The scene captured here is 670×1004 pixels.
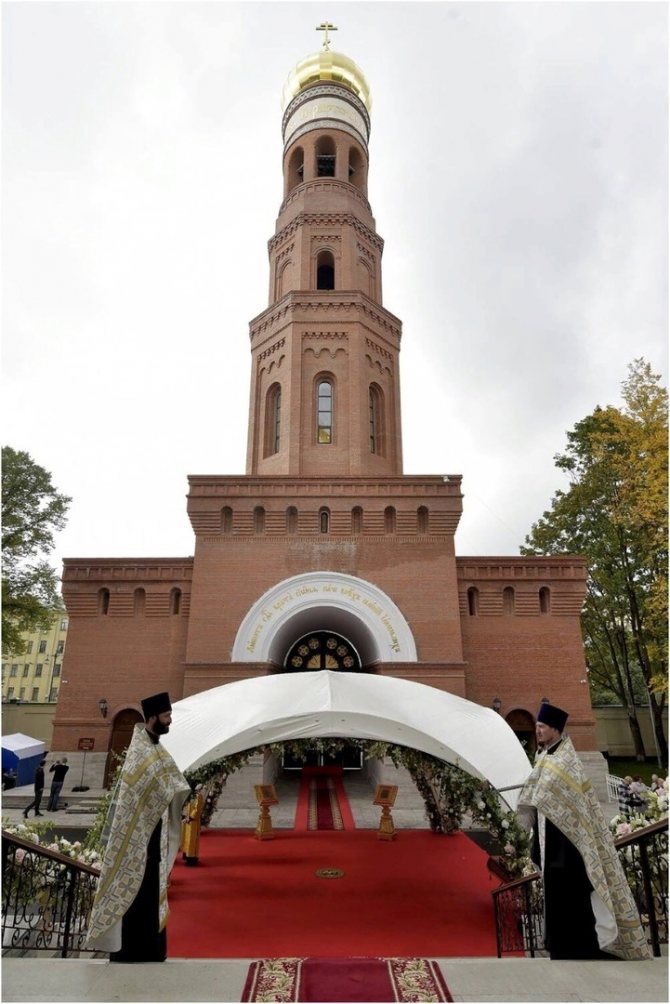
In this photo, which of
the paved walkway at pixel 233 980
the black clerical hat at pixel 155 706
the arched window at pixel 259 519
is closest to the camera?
the paved walkway at pixel 233 980

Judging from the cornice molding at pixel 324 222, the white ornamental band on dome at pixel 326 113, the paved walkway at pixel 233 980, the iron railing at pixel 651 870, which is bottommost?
→ the paved walkway at pixel 233 980

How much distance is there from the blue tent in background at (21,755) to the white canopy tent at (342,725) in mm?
13823

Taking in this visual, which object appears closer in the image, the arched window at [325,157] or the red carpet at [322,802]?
the red carpet at [322,802]

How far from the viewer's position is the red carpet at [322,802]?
42.6ft

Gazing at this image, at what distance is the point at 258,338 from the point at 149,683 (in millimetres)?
13432

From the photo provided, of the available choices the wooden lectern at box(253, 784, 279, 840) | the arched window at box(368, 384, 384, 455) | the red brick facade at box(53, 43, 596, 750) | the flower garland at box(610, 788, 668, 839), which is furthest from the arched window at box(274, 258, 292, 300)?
the flower garland at box(610, 788, 668, 839)

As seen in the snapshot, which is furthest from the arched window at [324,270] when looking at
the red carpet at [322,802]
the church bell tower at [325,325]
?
the red carpet at [322,802]

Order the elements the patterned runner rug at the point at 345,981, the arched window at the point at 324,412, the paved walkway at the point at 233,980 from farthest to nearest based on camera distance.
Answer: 1. the arched window at the point at 324,412
2. the patterned runner rug at the point at 345,981
3. the paved walkway at the point at 233,980

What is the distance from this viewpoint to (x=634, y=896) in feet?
20.0

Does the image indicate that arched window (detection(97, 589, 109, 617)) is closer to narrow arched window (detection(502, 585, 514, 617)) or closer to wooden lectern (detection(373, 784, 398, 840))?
wooden lectern (detection(373, 784, 398, 840))

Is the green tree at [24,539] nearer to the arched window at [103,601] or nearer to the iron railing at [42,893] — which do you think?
the arched window at [103,601]

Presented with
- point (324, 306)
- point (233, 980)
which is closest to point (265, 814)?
point (233, 980)

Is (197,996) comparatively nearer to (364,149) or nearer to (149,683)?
(149,683)

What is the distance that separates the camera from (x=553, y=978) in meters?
4.18
